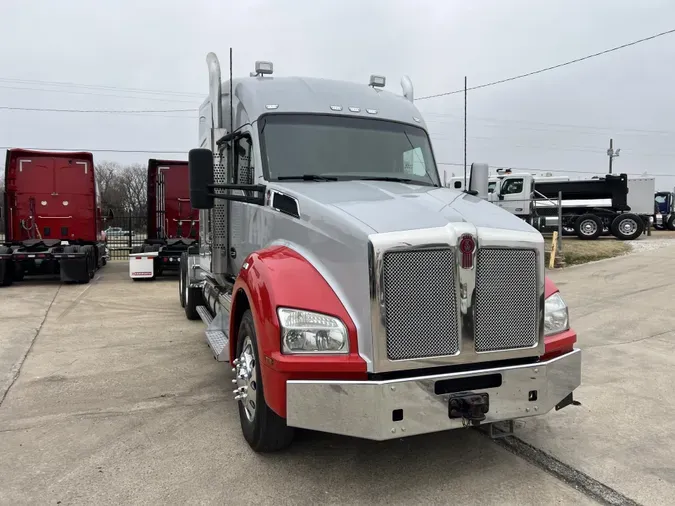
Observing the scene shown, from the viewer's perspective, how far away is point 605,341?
721cm

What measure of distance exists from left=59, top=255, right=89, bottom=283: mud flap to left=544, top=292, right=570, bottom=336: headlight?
41.2 feet

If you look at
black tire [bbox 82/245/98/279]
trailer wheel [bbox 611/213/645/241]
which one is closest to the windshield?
black tire [bbox 82/245/98/279]

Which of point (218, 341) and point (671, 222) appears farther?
point (671, 222)

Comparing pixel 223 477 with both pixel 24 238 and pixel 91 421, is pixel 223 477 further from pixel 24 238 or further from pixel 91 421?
pixel 24 238

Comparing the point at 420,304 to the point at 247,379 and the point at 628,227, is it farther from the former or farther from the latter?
the point at 628,227

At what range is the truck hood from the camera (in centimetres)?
326

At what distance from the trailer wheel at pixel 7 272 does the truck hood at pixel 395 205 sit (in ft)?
38.0

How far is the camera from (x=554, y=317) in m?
3.65

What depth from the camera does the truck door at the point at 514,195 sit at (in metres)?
21.8

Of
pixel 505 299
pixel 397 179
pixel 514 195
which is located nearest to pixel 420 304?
pixel 505 299

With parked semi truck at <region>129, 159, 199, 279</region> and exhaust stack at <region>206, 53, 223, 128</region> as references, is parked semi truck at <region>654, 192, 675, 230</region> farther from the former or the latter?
exhaust stack at <region>206, 53, 223, 128</region>

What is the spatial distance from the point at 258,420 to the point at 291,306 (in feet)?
2.96

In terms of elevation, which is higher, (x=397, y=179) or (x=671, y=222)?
(x=397, y=179)

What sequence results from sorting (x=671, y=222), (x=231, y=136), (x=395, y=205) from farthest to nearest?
1. (x=671, y=222)
2. (x=231, y=136)
3. (x=395, y=205)
